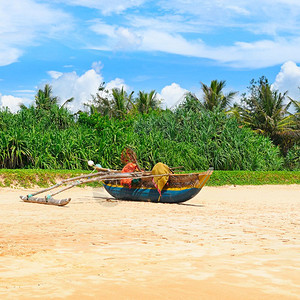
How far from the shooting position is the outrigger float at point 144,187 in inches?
444

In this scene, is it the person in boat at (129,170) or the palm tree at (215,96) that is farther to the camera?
the palm tree at (215,96)

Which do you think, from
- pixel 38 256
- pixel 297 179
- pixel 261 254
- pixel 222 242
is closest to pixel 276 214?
pixel 222 242

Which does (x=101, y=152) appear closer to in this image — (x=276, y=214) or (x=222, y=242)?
(x=276, y=214)

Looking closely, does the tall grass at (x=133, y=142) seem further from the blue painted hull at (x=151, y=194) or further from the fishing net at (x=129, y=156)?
the blue painted hull at (x=151, y=194)

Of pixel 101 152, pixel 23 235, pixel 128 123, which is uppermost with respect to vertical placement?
pixel 128 123

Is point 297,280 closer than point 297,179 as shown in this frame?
Yes

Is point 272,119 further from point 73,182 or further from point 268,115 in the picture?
point 73,182

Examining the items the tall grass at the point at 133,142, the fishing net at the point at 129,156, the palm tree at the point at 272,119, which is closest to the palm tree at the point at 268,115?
the palm tree at the point at 272,119

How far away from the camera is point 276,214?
9867mm

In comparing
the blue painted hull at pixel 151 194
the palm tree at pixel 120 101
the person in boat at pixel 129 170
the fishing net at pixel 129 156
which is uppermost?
the palm tree at pixel 120 101

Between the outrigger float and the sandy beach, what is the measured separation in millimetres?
1140

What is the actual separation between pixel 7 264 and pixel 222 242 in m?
2.96

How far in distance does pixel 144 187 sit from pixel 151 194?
0.31 m

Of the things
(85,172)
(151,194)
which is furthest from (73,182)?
(85,172)
